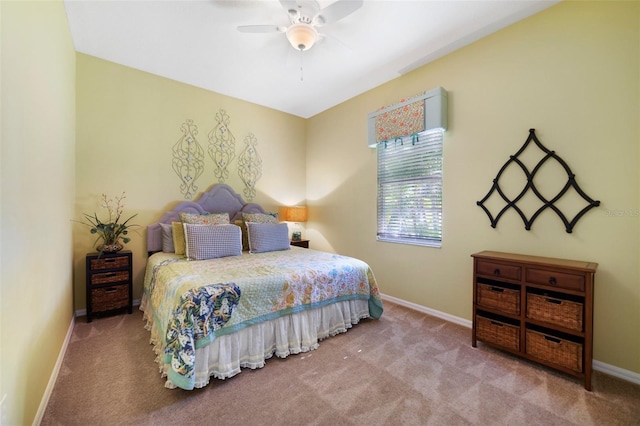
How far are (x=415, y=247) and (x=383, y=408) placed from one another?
1903 millimetres

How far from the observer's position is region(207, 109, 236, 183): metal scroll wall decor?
387 cm

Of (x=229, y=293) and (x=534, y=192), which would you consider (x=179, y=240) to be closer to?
(x=229, y=293)

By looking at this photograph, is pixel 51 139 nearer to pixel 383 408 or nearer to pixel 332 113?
pixel 383 408

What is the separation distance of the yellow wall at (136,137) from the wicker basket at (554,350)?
12.2ft

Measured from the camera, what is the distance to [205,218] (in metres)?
3.44

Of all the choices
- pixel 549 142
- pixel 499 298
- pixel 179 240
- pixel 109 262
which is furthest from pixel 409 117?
pixel 109 262

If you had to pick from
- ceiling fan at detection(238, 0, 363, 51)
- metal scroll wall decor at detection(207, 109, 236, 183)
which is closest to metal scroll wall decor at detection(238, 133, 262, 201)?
metal scroll wall decor at detection(207, 109, 236, 183)

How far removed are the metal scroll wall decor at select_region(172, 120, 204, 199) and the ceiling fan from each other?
186 centimetres

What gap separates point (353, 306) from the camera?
273 centimetres

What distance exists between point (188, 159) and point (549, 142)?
3898mm

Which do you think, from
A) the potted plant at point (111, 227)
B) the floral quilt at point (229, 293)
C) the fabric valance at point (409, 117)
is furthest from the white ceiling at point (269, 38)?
the floral quilt at point (229, 293)

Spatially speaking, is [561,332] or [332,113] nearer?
[561,332]

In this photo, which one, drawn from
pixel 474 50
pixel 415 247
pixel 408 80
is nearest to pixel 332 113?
pixel 408 80

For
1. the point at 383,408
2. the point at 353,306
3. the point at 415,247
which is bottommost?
the point at 383,408
